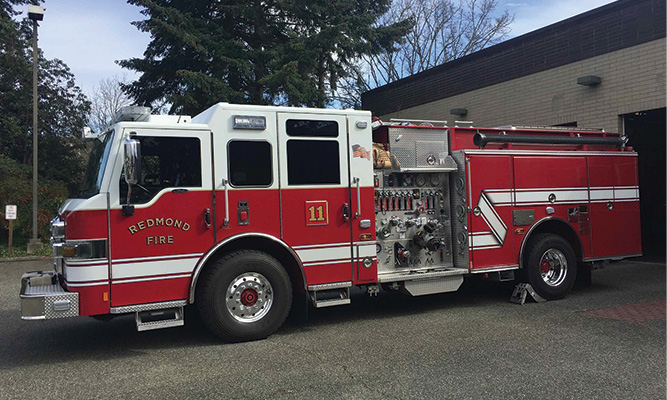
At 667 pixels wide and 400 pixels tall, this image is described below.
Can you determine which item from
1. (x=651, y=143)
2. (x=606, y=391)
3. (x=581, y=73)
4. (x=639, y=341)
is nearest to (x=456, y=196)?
(x=639, y=341)

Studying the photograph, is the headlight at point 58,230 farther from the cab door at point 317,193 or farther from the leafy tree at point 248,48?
the leafy tree at point 248,48

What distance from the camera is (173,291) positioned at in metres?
5.66

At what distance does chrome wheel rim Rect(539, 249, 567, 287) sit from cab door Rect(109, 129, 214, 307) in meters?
5.21

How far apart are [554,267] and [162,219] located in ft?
19.5

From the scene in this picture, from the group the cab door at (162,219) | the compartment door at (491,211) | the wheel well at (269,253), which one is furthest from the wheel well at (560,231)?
the cab door at (162,219)

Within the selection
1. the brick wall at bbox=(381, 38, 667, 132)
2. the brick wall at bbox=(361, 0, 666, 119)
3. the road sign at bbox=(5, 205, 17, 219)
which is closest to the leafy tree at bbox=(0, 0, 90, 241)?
the road sign at bbox=(5, 205, 17, 219)

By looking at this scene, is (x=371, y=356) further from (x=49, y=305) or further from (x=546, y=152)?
(x=546, y=152)

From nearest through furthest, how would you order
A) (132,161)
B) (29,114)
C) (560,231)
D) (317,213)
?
(132,161) < (317,213) < (560,231) < (29,114)

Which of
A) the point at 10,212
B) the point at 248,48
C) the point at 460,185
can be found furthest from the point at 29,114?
the point at 460,185

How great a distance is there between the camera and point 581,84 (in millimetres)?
11805

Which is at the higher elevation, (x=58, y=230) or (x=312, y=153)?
(x=312, y=153)

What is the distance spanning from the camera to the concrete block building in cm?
1064

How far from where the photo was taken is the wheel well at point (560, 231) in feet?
26.2

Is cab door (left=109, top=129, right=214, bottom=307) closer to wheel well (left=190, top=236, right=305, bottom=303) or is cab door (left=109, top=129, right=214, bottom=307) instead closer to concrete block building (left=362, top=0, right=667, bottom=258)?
wheel well (left=190, top=236, right=305, bottom=303)
